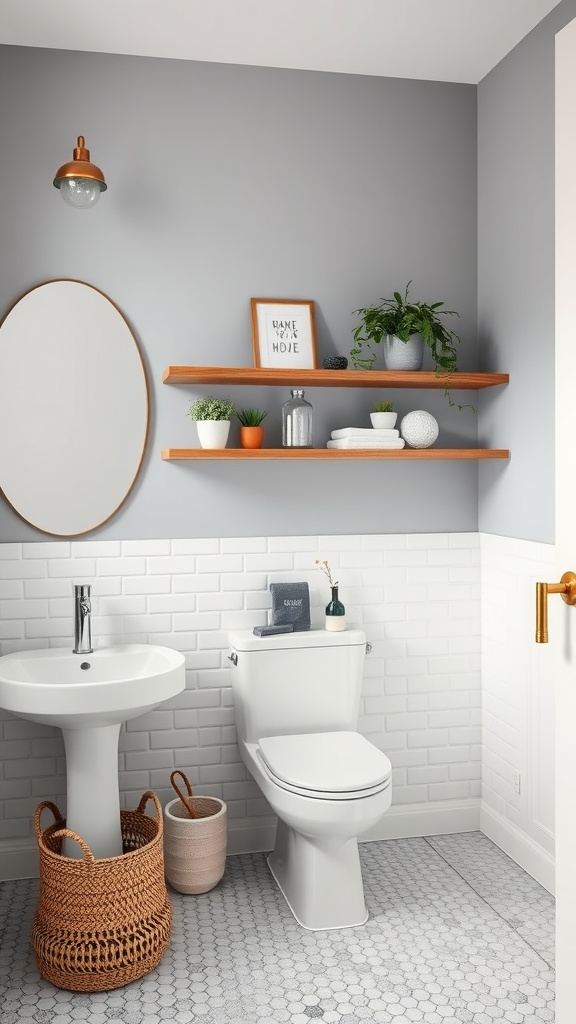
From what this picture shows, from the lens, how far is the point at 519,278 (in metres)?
2.94

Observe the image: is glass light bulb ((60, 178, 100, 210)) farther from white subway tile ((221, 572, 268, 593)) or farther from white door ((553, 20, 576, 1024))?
white door ((553, 20, 576, 1024))

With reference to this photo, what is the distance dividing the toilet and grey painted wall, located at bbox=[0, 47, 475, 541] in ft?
1.53

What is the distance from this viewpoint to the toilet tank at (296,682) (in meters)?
2.89

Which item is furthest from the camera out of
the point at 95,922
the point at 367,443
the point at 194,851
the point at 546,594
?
the point at 367,443

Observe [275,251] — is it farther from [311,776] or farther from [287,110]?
[311,776]

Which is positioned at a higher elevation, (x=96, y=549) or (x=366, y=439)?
(x=366, y=439)

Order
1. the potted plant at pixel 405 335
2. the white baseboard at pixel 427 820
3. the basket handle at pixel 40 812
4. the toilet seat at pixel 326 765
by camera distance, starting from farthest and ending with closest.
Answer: the white baseboard at pixel 427 820 → the potted plant at pixel 405 335 → the basket handle at pixel 40 812 → the toilet seat at pixel 326 765

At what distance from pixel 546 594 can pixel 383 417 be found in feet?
5.29

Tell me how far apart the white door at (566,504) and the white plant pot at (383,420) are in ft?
4.77

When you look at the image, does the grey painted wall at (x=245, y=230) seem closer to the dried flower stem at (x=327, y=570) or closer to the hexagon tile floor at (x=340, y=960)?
the dried flower stem at (x=327, y=570)

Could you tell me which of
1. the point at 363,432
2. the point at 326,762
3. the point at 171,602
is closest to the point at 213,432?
the point at 363,432

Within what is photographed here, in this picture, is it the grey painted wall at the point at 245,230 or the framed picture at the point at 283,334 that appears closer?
the grey painted wall at the point at 245,230

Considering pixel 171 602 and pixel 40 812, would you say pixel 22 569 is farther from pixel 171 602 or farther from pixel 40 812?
pixel 40 812

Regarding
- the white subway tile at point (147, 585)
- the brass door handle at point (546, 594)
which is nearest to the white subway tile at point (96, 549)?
the white subway tile at point (147, 585)
